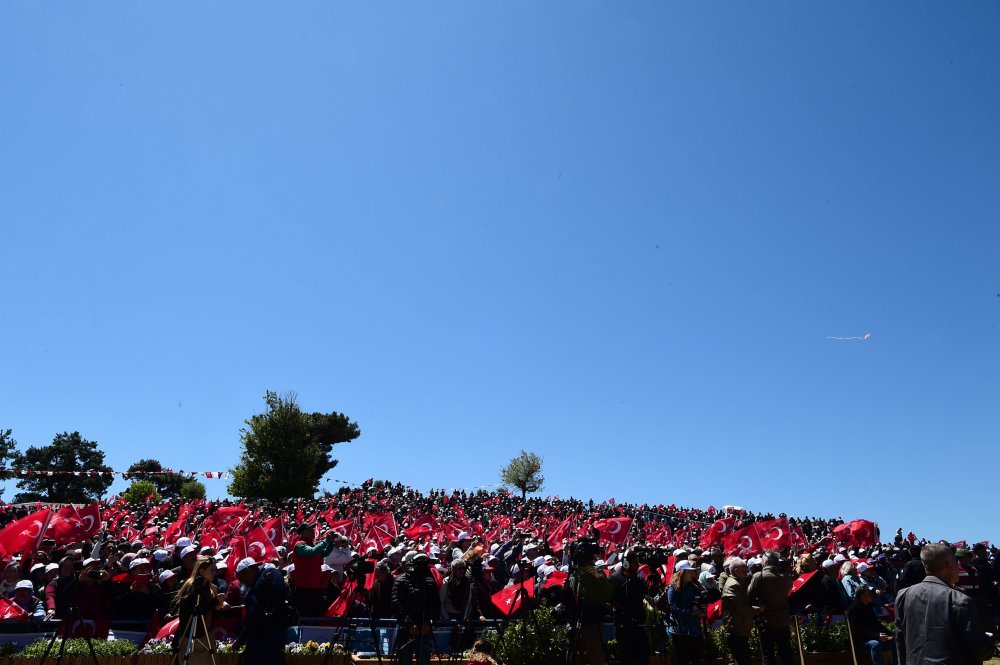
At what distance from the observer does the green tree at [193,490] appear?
193 feet

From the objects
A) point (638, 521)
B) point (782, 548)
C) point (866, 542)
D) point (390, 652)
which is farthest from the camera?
point (638, 521)

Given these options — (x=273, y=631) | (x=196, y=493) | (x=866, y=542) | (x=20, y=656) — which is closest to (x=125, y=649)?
(x=20, y=656)

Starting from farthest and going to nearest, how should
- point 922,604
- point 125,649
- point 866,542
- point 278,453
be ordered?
point 278,453 < point 866,542 < point 125,649 < point 922,604

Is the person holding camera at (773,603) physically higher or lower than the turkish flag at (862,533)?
lower

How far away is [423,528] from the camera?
71.2 ft

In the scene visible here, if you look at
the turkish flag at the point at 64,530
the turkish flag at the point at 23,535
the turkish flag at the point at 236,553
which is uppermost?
the turkish flag at the point at 64,530

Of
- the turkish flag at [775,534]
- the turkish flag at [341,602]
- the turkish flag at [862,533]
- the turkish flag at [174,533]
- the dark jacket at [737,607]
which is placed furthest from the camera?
the turkish flag at [862,533]

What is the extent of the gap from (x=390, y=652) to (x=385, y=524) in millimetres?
9485

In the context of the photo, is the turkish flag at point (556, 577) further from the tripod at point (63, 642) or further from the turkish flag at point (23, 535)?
the turkish flag at point (23, 535)

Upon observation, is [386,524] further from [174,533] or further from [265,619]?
[265,619]

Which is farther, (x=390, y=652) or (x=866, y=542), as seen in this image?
(x=866, y=542)

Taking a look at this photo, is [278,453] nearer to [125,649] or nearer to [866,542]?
[866,542]

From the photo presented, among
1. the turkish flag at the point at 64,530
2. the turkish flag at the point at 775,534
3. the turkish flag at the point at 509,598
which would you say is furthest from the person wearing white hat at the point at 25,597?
the turkish flag at the point at 775,534

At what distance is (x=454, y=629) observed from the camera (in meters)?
11.4
